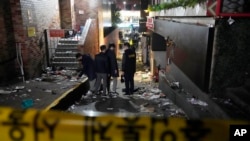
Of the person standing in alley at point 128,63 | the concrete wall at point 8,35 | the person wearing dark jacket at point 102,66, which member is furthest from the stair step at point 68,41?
the person standing in alley at point 128,63

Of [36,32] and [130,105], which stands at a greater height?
[36,32]

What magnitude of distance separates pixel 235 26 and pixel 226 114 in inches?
80.4

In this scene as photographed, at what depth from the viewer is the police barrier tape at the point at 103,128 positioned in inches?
94.7

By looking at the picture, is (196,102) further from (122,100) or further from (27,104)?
(27,104)

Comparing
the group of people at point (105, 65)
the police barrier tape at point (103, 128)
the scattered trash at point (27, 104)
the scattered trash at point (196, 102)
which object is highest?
the police barrier tape at point (103, 128)

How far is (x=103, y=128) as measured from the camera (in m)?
2.52

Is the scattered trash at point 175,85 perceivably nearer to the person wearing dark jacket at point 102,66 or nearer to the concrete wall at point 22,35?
the person wearing dark jacket at point 102,66

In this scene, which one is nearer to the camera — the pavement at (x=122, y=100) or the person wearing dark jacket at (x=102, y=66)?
the pavement at (x=122, y=100)

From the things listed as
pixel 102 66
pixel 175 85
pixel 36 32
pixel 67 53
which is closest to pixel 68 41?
pixel 67 53

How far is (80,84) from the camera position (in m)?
10.0

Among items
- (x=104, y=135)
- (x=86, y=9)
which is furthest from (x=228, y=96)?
(x=86, y=9)

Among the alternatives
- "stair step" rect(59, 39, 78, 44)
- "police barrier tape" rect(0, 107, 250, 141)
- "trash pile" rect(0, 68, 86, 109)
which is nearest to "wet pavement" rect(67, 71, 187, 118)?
"trash pile" rect(0, 68, 86, 109)

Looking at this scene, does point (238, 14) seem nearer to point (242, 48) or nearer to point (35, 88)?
point (242, 48)

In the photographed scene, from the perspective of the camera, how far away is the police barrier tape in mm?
2404
